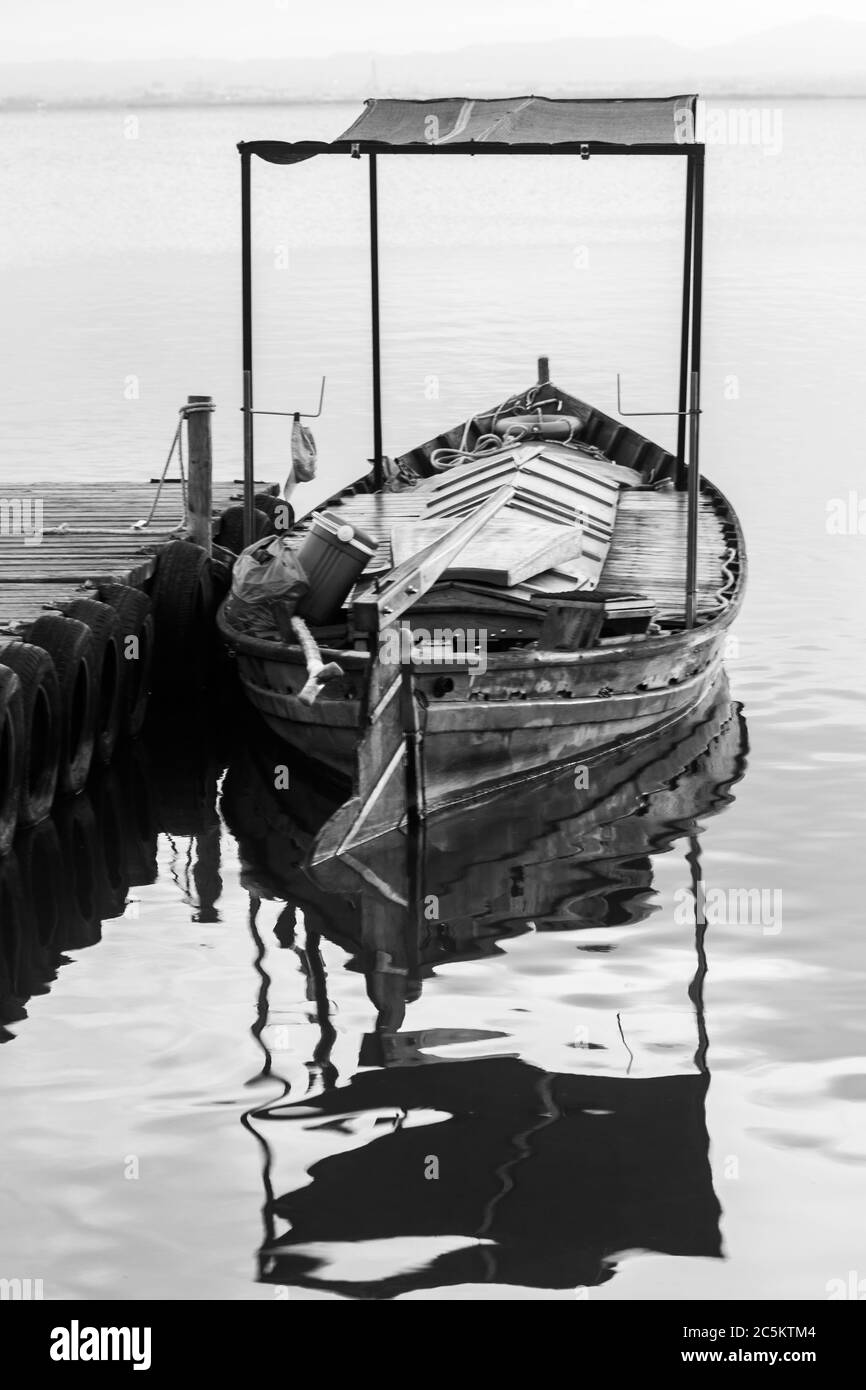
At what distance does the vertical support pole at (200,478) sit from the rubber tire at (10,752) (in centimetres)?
470

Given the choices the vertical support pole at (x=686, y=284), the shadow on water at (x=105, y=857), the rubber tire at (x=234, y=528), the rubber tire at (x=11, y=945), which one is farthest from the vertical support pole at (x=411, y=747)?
the rubber tire at (x=234, y=528)

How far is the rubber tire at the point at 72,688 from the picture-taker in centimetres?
1324

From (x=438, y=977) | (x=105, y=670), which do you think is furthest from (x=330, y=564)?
(x=438, y=977)

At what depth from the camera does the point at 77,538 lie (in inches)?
647

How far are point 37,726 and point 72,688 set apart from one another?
48 cm

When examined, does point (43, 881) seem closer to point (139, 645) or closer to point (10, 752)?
point (10, 752)

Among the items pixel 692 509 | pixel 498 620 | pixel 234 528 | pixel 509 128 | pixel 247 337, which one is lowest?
pixel 498 620

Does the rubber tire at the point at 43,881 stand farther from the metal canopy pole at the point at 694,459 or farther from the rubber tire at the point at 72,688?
the metal canopy pole at the point at 694,459

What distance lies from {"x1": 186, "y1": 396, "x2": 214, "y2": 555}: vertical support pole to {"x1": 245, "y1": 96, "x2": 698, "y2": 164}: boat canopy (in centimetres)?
275

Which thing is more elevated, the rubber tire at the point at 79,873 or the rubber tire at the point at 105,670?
the rubber tire at the point at 105,670

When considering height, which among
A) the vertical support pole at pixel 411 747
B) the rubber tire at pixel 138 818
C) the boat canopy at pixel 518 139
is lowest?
the rubber tire at pixel 138 818

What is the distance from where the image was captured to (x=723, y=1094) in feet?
30.7

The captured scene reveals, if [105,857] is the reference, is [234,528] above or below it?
above
